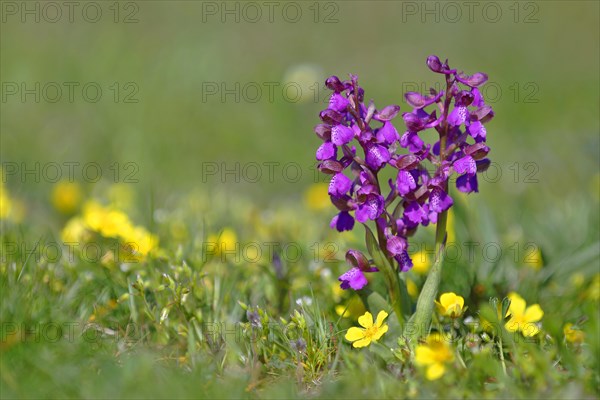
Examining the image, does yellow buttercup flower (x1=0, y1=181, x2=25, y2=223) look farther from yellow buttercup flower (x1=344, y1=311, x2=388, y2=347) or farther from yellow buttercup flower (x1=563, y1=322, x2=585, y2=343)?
yellow buttercup flower (x1=563, y1=322, x2=585, y2=343)

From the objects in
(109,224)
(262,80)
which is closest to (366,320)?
(109,224)

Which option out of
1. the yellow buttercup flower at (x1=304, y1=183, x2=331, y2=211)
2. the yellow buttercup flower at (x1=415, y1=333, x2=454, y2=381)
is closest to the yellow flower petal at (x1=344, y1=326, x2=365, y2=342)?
the yellow buttercup flower at (x1=415, y1=333, x2=454, y2=381)

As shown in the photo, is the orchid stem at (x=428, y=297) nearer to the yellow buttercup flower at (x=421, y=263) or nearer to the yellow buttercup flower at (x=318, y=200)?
the yellow buttercup flower at (x=421, y=263)

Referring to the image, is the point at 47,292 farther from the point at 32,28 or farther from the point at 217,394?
the point at 32,28

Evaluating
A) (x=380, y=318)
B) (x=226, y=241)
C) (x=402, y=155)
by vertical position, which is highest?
(x=402, y=155)

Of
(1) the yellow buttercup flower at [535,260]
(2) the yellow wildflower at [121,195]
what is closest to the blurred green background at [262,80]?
(2) the yellow wildflower at [121,195]

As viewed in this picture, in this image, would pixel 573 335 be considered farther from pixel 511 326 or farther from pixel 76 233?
pixel 76 233

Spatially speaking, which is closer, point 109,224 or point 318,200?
point 109,224
